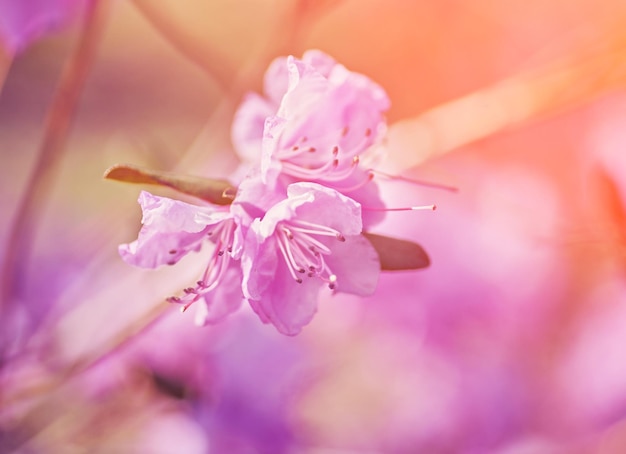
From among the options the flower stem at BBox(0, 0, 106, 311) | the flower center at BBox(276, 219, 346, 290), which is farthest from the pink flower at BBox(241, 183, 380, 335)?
the flower stem at BBox(0, 0, 106, 311)

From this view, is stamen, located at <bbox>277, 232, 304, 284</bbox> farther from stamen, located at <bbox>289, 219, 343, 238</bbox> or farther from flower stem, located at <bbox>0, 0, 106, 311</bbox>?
flower stem, located at <bbox>0, 0, 106, 311</bbox>

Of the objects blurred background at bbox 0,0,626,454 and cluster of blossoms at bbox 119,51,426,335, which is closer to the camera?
cluster of blossoms at bbox 119,51,426,335

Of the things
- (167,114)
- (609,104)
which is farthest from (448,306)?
(167,114)

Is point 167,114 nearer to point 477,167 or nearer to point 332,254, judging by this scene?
point 477,167

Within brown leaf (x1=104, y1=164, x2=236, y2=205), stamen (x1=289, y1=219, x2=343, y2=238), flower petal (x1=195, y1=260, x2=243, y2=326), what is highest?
brown leaf (x1=104, y1=164, x2=236, y2=205)

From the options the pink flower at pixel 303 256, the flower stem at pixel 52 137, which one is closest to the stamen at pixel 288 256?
the pink flower at pixel 303 256
